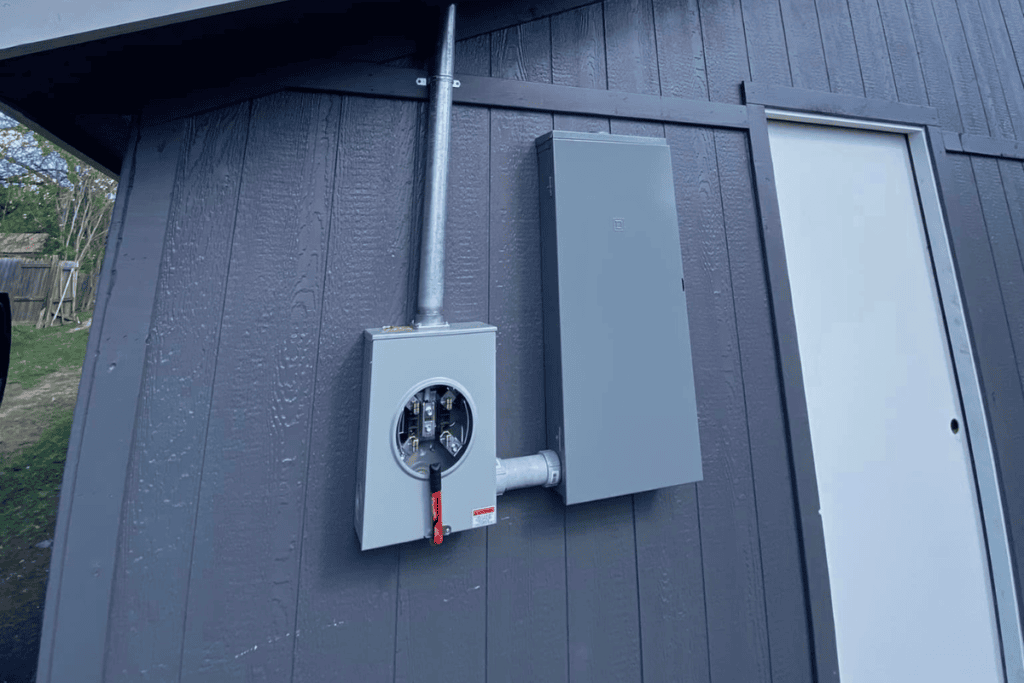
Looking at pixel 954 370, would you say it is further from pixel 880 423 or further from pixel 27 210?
pixel 27 210

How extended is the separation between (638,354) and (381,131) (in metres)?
0.83

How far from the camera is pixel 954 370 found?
1.48 metres

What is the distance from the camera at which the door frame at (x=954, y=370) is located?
1.13m

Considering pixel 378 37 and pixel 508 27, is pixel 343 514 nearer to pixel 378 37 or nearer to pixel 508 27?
pixel 378 37

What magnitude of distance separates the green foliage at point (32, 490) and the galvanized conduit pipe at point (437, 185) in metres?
2.78

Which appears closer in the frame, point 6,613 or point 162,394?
point 162,394

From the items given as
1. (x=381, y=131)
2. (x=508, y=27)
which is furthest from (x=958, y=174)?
(x=381, y=131)

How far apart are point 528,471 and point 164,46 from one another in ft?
3.69

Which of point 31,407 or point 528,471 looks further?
point 31,407

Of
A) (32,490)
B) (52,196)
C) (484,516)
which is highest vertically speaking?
(52,196)

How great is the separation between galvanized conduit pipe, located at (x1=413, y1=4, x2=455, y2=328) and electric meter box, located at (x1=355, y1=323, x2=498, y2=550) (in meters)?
0.07

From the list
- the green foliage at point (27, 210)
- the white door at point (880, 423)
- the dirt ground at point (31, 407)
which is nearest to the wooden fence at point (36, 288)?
the green foliage at point (27, 210)

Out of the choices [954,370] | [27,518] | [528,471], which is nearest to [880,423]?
[954,370]

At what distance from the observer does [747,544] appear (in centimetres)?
110
